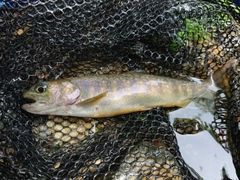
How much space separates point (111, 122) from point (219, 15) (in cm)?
184

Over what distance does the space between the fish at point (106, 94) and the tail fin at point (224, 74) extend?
35 cm

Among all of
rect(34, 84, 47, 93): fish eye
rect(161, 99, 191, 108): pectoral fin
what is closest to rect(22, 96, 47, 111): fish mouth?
rect(34, 84, 47, 93): fish eye

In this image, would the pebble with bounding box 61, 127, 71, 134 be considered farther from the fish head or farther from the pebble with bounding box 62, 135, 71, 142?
the fish head

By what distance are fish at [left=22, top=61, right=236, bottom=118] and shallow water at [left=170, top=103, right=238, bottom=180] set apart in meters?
0.36

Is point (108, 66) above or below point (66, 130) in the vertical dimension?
above

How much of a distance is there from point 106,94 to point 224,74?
4.77 feet

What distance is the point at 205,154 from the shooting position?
332 cm

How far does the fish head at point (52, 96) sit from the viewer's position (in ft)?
10.3

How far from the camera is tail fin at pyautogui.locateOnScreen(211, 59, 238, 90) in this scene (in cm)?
354

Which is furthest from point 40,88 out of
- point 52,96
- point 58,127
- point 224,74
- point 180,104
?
point 224,74

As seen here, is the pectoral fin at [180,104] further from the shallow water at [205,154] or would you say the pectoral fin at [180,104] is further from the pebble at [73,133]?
the pebble at [73,133]

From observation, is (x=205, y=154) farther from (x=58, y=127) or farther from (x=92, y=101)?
(x=58, y=127)

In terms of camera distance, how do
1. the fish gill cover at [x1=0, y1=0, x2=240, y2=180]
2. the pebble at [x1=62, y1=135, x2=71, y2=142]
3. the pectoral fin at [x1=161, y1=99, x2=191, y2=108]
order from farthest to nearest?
the pectoral fin at [x1=161, y1=99, x2=191, y2=108] < the pebble at [x1=62, y1=135, x2=71, y2=142] < the fish gill cover at [x1=0, y1=0, x2=240, y2=180]

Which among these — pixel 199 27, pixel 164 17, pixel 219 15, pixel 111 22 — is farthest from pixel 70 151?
pixel 219 15
